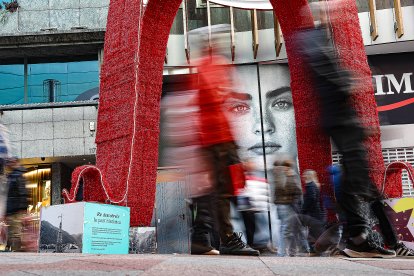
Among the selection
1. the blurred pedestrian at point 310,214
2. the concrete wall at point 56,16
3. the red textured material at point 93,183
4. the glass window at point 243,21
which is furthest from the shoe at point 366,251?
the concrete wall at point 56,16

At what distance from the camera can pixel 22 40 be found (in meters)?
15.0

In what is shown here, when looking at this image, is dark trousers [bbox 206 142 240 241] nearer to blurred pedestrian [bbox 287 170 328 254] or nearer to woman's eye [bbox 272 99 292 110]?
blurred pedestrian [bbox 287 170 328 254]

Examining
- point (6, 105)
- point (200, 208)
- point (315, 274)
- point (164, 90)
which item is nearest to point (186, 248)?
point (164, 90)

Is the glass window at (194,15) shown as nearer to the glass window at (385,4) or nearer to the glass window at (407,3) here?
the glass window at (385,4)

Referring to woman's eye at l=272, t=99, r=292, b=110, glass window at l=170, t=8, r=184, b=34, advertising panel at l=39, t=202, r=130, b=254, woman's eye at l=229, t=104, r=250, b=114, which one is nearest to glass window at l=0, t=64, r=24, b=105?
glass window at l=170, t=8, r=184, b=34

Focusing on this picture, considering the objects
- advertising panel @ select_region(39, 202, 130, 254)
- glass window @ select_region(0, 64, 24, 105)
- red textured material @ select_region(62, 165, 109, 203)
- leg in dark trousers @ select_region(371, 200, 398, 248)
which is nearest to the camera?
leg in dark trousers @ select_region(371, 200, 398, 248)

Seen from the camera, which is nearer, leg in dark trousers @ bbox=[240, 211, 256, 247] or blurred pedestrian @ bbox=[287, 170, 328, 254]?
leg in dark trousers @ bbox=[240, 211, 256, 247]

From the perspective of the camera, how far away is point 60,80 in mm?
15758

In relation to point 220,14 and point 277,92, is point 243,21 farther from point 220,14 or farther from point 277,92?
point 277,92

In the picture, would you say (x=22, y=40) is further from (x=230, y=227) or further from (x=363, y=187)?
(x=363, y=187)

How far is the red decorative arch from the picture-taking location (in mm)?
7301

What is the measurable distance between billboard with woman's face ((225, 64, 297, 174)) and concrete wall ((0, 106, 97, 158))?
13.5 feet

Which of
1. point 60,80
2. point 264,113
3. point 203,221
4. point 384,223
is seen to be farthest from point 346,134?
point 60,80

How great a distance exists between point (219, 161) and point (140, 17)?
4.09 m
